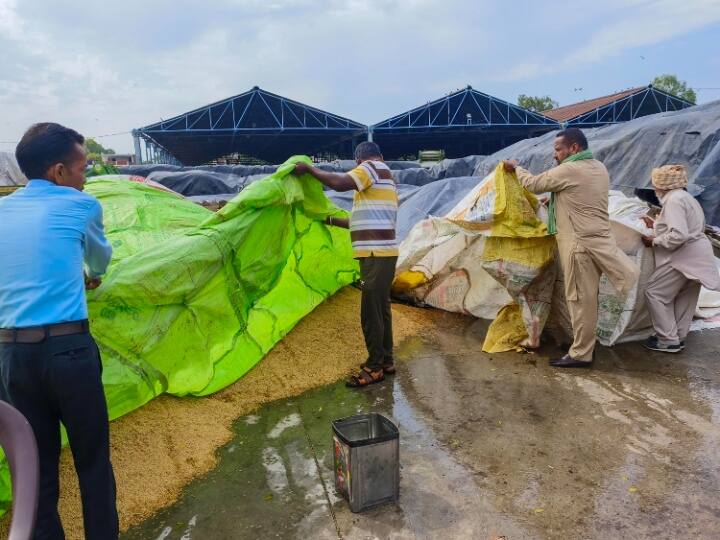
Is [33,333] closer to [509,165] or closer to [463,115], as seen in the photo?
[509,165]

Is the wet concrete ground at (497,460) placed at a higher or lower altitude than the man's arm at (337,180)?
lower

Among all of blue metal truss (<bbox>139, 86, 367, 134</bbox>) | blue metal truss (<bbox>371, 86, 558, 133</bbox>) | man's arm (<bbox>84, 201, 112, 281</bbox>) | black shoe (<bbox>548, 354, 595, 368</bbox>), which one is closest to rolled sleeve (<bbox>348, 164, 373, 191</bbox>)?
man's arm (<bbox>84, 201, 112, 281</bbox>)

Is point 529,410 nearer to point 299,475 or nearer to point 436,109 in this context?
point 299,475

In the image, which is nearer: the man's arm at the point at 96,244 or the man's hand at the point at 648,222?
the man's arm at the point at 96,244

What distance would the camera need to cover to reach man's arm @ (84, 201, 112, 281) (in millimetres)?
1832

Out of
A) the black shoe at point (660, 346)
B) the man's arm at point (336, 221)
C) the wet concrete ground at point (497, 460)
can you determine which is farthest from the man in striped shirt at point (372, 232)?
the black shoe at point (660, 346)

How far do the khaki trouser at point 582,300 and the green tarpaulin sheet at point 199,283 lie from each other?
194 cm

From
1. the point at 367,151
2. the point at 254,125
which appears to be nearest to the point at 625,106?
the point at 254,125

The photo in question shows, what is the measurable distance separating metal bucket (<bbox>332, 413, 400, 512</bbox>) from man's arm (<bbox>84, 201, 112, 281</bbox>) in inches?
47.9

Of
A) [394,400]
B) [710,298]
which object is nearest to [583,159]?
[394,400]

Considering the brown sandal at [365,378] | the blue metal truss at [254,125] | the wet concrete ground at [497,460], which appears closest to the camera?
the wet concrete ground at [497,460]

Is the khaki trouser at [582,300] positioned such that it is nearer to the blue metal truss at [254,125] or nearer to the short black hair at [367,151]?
the short black hair at [367,151]

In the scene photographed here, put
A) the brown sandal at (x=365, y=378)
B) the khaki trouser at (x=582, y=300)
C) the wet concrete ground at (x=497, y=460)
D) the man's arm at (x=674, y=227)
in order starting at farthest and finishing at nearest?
the man's arm at (x=674, y=227) < the khaki trouser at (x=582, y=300) < the brown sandal at (x=365, y=378) < the wet concrete ground at (x=497, y=460)

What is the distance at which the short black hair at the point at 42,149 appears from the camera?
1.73 metres
